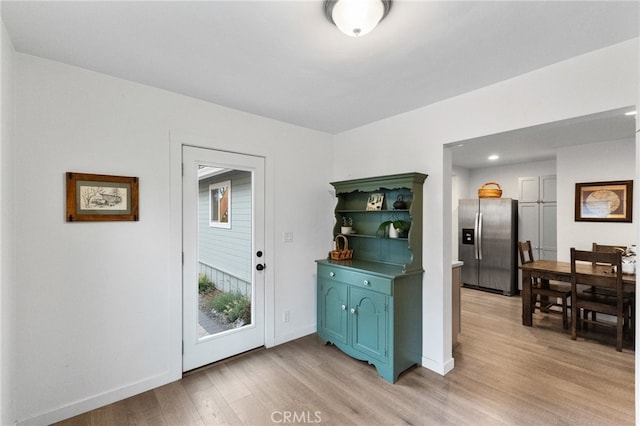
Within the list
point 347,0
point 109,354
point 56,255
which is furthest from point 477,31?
point 109,354

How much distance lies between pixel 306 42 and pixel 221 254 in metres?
1.99

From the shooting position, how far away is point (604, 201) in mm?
4082

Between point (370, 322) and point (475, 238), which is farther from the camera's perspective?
point (475, 238)

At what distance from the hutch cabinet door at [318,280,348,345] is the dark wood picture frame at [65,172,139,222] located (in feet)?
6.28

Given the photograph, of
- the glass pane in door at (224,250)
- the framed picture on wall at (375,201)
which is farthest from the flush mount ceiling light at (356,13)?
the framed picture on wall at (375,201)

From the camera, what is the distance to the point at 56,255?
2.05 metres

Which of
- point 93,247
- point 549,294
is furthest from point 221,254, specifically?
point 549,294

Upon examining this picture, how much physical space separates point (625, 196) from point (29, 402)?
20.9 feet

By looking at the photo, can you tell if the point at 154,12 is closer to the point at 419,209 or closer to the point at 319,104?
the point at 319,104

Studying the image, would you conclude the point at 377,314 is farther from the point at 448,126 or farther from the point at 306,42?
the point at 306,42

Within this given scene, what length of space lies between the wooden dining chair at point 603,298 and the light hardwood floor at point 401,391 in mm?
285

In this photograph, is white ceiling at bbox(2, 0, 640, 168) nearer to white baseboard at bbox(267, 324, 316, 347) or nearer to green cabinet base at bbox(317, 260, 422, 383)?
green cabinet base at bbox(317, 260, 422, 383)

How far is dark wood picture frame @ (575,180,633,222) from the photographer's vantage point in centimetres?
394

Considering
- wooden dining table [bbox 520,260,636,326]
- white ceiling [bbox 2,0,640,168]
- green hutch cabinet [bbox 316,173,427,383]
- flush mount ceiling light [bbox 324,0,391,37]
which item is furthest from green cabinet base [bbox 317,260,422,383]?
wooden dining table [bbox 520,260,636,326]
